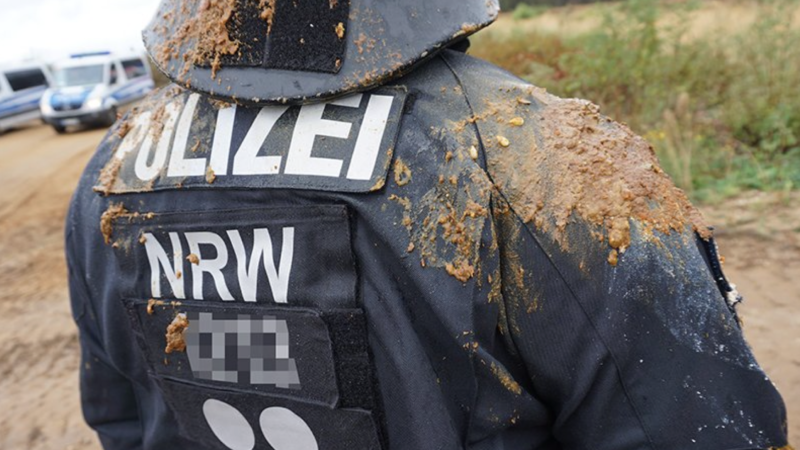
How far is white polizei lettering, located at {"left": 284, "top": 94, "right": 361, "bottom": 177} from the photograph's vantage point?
37.9 inches

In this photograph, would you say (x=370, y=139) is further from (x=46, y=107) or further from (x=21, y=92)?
(x=21, y=92)

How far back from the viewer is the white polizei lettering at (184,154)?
3.50 ft

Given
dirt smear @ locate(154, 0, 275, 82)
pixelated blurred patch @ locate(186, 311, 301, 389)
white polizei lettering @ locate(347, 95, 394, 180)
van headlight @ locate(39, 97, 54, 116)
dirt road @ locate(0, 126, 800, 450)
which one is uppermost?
dirt smear @ locate(154, 0, 275, 82)

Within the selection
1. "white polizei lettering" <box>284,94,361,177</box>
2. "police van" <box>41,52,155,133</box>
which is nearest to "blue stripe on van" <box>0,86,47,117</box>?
"police van" <box>41,52,155,133</box>

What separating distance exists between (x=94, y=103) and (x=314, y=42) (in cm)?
1695

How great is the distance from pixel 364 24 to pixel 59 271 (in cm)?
666

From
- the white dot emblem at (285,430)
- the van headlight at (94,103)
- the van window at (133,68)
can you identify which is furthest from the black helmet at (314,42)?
the van window at (133,68)

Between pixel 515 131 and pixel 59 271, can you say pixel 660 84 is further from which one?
pixel 515 131

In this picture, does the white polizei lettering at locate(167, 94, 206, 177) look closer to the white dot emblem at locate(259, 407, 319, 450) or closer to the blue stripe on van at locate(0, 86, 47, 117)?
the white dot emblem at locate(259, 407, 319, 450)

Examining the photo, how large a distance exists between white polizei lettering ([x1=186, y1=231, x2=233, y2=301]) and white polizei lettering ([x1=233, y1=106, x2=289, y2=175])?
0.37 ft

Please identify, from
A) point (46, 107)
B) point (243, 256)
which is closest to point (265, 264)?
point (243, 256)

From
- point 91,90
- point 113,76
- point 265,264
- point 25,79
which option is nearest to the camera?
point 265,264

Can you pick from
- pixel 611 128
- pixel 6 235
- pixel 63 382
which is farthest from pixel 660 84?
pixel 6 235

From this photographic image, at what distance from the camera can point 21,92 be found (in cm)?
1838
